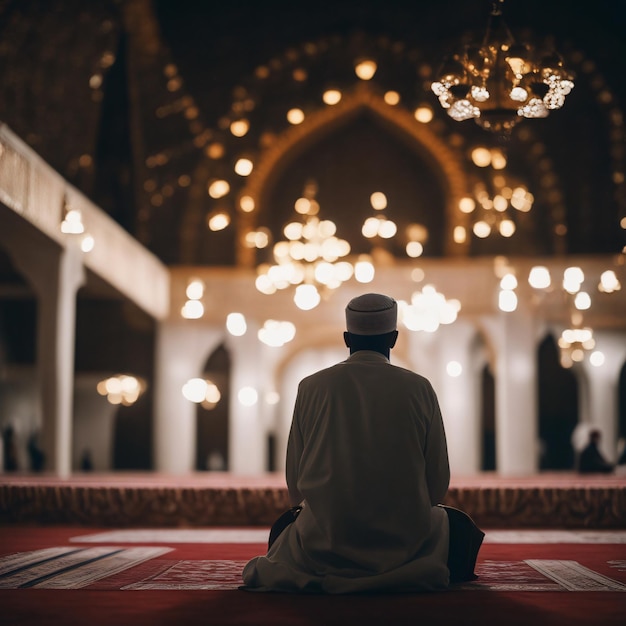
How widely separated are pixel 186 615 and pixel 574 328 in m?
13.0

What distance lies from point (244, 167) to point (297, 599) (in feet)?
46.6

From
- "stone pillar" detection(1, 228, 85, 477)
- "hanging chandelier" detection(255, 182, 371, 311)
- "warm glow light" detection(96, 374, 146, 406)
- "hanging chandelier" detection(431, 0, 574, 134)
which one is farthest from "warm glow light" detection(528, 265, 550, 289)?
"hanging chandelier" detection(431, 0, 574, 134)

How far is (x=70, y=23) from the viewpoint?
46.1ft

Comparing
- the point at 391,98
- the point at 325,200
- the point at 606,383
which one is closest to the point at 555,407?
the point at 606,383

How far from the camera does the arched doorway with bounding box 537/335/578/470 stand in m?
19.2

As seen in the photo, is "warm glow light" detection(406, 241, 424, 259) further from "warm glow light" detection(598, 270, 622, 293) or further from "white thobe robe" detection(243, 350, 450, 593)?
"white thobe robe" detection(243, 350, 450, 593)

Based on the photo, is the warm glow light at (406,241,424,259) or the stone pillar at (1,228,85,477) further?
the warm glow light at (406,241,424,259)

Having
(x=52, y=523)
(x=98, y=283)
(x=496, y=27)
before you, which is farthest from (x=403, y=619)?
(x=98, y=283)

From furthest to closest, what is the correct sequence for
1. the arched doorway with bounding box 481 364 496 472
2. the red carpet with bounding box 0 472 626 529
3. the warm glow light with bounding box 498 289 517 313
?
1. the arched doorway with bounding box 481 364 496 472
2. the warm glow light with bounding box 498 289 517 313
3. the red carpet with bounding box 0 472 626 529

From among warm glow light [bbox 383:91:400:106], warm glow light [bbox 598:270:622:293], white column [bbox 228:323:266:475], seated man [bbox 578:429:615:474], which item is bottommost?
seated man [bbox 578:429:615:474]

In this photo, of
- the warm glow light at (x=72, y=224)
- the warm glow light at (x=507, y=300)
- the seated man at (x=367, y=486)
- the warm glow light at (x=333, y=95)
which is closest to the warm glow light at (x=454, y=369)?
the warm glow light at (x=507, y=300)

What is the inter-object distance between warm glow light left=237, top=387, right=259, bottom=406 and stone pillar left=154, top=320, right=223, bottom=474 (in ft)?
2.48

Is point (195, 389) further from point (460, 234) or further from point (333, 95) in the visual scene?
point (333, 95)

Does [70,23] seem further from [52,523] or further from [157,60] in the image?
[52,523]
